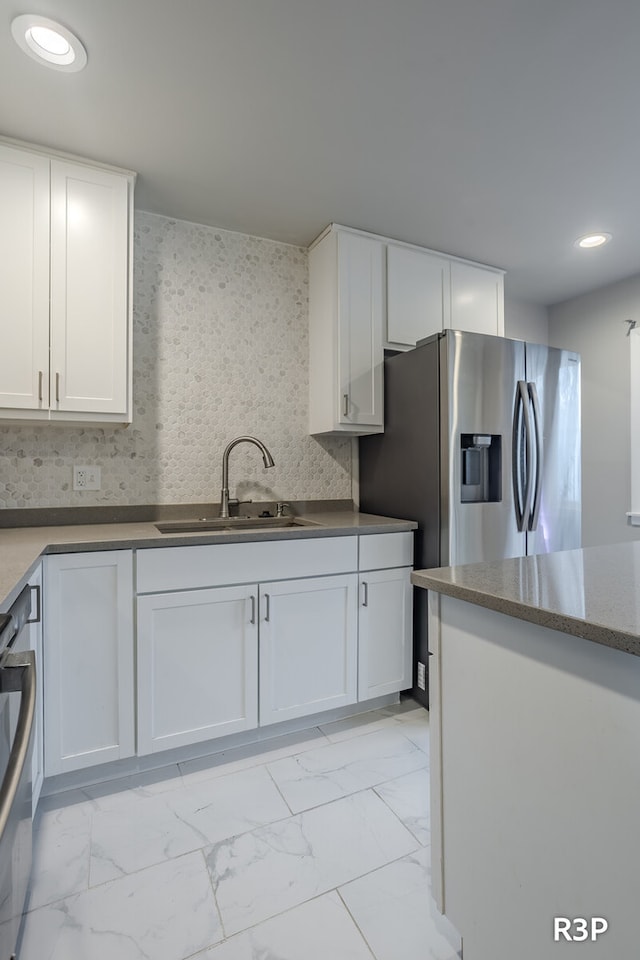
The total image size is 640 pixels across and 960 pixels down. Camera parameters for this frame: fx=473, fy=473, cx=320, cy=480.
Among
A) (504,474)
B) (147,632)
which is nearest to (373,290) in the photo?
(504,474)

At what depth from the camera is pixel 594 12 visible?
1.33 m

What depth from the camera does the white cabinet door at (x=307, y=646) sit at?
191cm

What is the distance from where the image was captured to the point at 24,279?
1.78 meters

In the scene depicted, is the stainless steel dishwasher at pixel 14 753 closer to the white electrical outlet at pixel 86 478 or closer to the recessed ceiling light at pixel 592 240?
the white electrical outlet at pixel 86 478

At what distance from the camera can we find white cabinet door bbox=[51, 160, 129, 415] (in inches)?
72.3

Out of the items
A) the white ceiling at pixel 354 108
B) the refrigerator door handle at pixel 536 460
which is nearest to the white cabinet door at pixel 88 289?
the white ceiling at pixel 354 108

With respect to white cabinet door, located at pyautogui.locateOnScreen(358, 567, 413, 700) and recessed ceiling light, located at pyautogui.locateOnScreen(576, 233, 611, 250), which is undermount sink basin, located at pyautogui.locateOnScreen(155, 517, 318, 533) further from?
recessed ceiling light, located at pyautogui.locateOnScreen(576, 233, 611, 250)

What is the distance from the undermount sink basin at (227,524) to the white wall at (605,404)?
7.12 ft

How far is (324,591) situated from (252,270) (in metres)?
1.74

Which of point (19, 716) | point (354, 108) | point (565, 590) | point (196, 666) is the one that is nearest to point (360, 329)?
point (354, 108)

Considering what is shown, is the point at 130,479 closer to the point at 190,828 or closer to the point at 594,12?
the point at 190,828

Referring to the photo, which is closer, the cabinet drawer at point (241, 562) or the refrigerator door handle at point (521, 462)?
A: the cabinet drawer at point (241, 562)

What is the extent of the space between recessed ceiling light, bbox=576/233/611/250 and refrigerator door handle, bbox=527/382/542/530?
3.05 feet

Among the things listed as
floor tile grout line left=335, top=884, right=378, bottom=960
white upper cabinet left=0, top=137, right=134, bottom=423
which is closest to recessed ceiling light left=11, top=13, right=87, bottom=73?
white upper cabinet left=0, top=137, right=134, bottom=423
